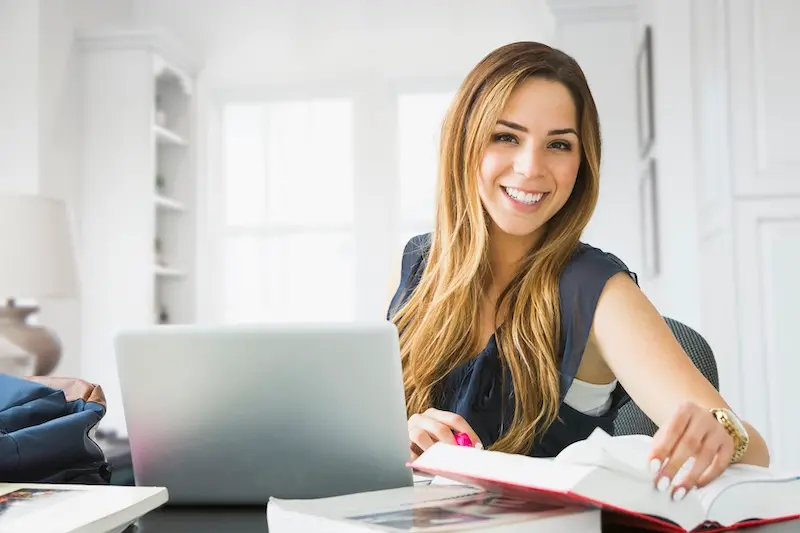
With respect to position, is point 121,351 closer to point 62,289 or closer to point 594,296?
point 594,296

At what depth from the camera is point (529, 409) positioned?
1.33 metres

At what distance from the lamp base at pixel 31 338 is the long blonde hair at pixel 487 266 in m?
2.08

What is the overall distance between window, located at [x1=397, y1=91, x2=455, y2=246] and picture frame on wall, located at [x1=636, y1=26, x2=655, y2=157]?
1.50m

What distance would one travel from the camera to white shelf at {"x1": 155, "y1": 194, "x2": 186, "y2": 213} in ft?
16.3

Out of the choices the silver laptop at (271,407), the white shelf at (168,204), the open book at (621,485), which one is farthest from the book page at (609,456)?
the white shelf at (168,204)

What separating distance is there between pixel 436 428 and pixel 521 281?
453 millimetres

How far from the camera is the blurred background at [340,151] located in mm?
2814

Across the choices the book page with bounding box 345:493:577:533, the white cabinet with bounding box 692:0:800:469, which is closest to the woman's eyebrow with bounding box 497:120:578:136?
the book page with bounding box 345:493:577:533

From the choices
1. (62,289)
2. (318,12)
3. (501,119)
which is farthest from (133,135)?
(501,119)

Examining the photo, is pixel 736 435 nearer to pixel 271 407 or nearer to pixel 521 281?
pixel 271 407

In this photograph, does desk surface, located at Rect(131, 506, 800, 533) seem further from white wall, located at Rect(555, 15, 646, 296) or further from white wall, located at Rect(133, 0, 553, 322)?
white wall, located at Rect(133, 0, 553, 322)

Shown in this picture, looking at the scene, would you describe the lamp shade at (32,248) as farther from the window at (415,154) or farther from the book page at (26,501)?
the window at (415,154)

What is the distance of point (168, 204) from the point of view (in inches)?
200

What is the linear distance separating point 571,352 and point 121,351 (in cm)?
68
